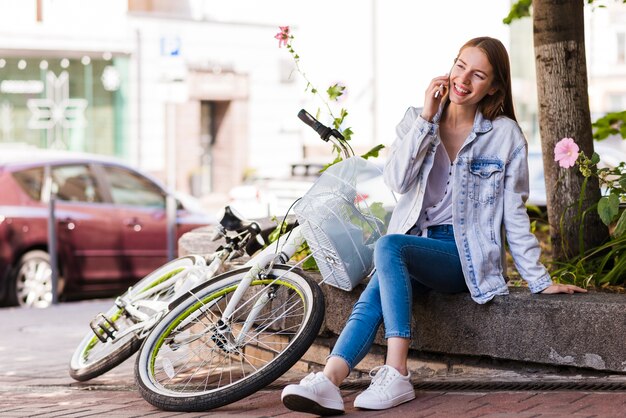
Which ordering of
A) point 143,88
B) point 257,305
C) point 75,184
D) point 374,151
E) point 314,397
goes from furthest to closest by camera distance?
point 143,88, point 75,184, point 374,151, point 257,305, point 314,397

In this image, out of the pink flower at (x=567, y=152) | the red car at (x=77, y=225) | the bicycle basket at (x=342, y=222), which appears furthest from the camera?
the red car at (x=77, y=225)

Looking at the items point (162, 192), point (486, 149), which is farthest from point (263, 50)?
point (486, 149)

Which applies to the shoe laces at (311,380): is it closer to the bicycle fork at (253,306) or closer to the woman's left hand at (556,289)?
the bicycle fork at (253,306)

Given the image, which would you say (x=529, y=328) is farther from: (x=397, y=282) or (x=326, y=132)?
(x=326, y=132)

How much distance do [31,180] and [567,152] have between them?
7.31 meters

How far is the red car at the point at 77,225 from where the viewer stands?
1130 centimetres

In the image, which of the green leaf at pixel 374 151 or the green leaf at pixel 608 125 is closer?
the green leaf at pixel 374 151

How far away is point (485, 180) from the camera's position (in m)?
4.86

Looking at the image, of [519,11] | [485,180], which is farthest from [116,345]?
[519,11]

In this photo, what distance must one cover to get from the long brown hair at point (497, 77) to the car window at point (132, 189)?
7554 millimetres

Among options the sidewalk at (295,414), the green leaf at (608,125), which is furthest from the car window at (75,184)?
the green leaf at (608,125)

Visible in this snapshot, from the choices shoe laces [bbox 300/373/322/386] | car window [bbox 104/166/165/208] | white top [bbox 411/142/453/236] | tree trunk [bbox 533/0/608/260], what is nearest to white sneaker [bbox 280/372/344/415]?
shoe laces [bbox 300/373/322/386]

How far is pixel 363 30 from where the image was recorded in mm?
33750

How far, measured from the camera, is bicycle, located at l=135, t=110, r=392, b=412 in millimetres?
4836
